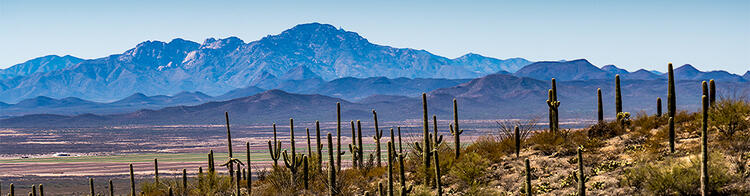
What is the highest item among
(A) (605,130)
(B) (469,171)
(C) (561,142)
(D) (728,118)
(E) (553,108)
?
(E) (553,108)

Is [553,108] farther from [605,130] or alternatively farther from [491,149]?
[491,149]

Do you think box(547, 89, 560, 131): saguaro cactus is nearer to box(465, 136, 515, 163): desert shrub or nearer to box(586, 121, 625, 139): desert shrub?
box(586, 121, 625, 139): desert shrub

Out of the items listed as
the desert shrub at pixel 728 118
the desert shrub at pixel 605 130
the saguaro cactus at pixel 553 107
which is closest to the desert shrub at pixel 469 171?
the saguaro cactus at pixel 553 107

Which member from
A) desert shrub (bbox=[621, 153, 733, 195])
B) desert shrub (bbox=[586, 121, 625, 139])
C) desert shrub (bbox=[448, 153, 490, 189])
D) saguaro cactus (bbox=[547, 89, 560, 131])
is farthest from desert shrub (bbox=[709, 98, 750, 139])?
desert shrub (bbox=[448, 153, 490, 189])

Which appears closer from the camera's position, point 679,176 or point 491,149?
point 679,176

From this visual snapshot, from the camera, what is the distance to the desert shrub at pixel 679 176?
17.0 metres

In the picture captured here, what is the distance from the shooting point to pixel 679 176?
57.1ft

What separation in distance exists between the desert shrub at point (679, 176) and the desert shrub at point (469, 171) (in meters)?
5.33

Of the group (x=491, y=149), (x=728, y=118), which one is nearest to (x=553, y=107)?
(x=491, y=149)

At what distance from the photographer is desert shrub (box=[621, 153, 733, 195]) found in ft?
55.7

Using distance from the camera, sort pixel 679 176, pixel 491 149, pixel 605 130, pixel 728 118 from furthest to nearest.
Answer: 1. pixel 491 149
2. pixel 605 130
3. pixel 728 118
4. pixel 679 176

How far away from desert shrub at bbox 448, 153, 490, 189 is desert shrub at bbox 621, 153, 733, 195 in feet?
17.5

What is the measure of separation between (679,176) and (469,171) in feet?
23.0

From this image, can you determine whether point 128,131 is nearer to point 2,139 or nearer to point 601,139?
point 2,139
